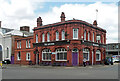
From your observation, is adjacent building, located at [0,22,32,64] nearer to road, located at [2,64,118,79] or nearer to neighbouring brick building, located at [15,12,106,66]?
neighbouring brick building, located at [15,12,106,66]

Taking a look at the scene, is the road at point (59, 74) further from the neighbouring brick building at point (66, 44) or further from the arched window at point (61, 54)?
the arched window at point (61, 54)

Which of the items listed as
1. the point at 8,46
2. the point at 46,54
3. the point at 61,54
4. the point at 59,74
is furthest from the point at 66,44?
the point at 8,46

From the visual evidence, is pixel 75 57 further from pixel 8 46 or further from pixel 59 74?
pixel 8 46

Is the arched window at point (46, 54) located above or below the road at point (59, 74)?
above

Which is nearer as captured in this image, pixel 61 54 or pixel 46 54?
pixel 61 54

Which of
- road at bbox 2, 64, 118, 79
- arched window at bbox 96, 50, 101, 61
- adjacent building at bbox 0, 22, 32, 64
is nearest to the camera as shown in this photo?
road at bbox 2, 64, 118, 79

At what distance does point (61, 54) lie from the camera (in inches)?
1323

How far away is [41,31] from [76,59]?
33.9 ft

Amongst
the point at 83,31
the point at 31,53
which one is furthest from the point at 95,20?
the point at 31,53

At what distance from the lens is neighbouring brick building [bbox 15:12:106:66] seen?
105 feet

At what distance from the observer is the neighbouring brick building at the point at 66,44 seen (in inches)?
1264

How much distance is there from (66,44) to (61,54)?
2.39 meters

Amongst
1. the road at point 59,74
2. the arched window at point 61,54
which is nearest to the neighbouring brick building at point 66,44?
the arched window at point 61,54

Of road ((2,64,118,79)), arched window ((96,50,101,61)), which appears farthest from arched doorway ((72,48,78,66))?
road ((2,64,118,79))
